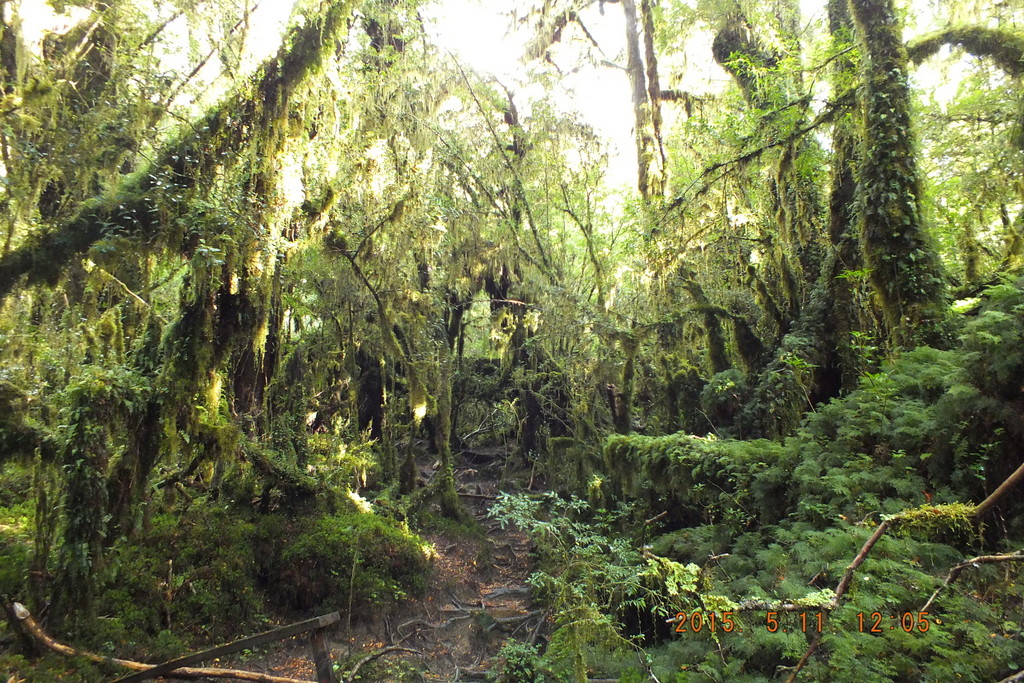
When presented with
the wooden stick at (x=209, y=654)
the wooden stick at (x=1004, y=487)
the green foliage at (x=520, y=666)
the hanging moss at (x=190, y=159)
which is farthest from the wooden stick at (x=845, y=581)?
the hanging moss at (x=190, y=159)

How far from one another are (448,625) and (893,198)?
8.37 metres

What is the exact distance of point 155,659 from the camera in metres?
6.13

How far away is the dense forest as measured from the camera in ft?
15.0

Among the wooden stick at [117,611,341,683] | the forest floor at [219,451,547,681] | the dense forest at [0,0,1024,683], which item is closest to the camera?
the wooden stick at [117,611,341,683]

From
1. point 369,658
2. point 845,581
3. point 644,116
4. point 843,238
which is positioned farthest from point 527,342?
point 845,581

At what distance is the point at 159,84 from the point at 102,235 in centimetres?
342

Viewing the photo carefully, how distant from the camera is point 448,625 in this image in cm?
817

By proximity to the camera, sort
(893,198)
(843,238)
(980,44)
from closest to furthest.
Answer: (893,198)
(980,44)
(843,238)

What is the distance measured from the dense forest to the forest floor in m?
0.08

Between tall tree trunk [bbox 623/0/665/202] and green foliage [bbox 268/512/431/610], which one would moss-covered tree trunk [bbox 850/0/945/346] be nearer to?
tall tree trunk [bbox 623/0/665/202]

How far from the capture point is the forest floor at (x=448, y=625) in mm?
6957

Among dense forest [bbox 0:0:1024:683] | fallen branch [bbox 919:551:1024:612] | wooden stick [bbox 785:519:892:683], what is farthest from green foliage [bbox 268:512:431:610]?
fallen branch [bbox 919:551:1024:612]

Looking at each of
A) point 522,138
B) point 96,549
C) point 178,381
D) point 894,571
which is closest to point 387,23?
point 522,138
